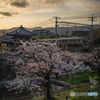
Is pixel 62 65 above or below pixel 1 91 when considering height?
above

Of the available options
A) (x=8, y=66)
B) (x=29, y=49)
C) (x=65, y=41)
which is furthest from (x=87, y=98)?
(x=65, y=41)

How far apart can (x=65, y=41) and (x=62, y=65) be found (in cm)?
2471

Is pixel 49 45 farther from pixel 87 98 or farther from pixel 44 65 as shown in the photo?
pixel 87 98

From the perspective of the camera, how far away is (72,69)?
930 cm

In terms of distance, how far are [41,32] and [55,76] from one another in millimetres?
65970

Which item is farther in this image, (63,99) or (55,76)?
(55,76)

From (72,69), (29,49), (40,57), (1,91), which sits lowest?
(1,91)

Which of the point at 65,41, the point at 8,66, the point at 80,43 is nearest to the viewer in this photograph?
the point at 8,66

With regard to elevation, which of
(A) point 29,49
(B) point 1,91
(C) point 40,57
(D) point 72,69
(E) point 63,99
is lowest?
(B) point 1,91

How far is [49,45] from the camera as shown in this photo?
952 centimetres

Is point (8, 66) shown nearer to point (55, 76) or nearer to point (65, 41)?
point (55, 76)

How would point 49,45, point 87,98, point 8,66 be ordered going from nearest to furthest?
point 87,98, point 49,45, point 8,66

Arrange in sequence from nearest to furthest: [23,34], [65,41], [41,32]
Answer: [23,34] → [65,41] → [41,32]

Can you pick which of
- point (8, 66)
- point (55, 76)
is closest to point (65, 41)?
point (55, 76)
